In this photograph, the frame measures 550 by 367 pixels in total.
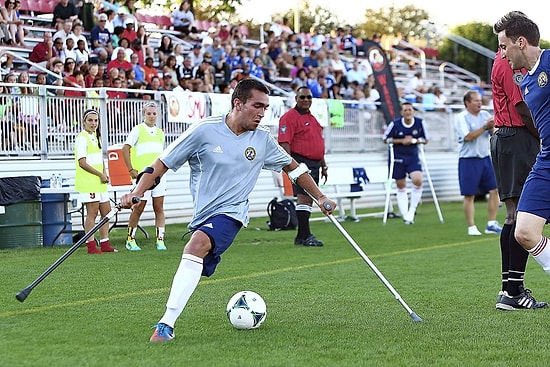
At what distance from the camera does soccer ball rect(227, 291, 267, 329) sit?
265 inches

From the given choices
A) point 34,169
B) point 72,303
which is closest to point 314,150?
point 34,169

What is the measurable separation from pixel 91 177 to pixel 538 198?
25.2 ft

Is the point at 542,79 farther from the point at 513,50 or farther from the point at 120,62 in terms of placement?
the point at 120,62

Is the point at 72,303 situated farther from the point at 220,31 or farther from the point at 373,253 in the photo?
the point at 220,31

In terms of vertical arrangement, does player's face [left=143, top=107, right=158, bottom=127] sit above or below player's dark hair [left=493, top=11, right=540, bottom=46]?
below

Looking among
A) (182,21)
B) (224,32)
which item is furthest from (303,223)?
(182,21)

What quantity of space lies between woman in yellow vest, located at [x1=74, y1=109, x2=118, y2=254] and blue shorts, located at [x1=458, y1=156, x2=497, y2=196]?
5.40m

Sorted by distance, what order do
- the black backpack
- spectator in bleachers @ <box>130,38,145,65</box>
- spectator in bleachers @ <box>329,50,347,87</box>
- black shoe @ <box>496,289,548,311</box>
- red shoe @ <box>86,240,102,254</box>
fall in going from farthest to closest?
spectator in bleachers @ <box>329,50,347,87</box> → spectator in bleachers @ <box>130,38,145,65</box> → the black backpack → red shoe @ <box>86,240,102,254</box> → black shoe @ <box>496,289,548,311</box>

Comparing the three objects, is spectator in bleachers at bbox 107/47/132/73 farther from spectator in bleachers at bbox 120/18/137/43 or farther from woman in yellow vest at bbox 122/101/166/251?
woman in yellow vest at bbox 122/101/166/251

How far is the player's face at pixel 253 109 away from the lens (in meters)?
6.63

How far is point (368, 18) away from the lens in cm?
5716

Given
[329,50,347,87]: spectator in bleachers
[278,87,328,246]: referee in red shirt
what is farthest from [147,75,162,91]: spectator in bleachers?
[329,50,347,87]: spectator in bleachers

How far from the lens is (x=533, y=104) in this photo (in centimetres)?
660

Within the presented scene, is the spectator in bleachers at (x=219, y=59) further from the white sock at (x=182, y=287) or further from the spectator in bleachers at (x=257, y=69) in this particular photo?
the white sock at (x=182, y=287)
